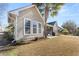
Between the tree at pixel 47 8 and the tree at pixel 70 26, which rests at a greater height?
the tree at pixel 47 8

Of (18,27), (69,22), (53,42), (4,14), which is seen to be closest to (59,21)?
(69,22)

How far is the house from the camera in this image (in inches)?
87.6

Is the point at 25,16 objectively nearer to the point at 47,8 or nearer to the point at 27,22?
the point at 27,22

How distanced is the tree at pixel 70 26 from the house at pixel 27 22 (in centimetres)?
27

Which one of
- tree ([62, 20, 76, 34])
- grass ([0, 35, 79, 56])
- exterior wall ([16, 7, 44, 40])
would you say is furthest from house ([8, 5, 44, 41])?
tree ([62, 20, 76, 34])

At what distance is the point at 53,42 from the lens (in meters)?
2.24

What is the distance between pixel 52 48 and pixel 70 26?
12.6 inches

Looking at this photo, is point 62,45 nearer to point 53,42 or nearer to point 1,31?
point 53,42

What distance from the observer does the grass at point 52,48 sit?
2.20 metres

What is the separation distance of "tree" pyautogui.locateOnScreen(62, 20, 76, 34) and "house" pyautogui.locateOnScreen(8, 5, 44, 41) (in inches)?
10.7

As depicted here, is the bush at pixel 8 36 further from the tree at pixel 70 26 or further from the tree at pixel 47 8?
the tree at pixel 70 26

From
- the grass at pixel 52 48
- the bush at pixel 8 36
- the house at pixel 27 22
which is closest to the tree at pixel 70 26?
the grass at pixel 52 48

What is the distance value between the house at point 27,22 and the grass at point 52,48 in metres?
0.11

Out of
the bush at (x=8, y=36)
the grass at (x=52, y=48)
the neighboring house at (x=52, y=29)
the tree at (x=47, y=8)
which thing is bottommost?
the grass at (x=52, y=48)
